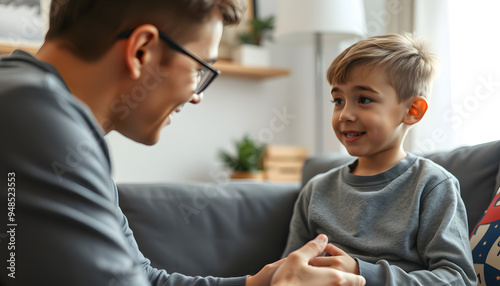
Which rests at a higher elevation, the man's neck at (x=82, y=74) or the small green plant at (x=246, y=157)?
the man's neck at (x=82, y=74)

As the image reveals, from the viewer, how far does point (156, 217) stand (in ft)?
5.20

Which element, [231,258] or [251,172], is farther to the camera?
[251,172]

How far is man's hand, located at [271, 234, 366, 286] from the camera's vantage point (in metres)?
0.92

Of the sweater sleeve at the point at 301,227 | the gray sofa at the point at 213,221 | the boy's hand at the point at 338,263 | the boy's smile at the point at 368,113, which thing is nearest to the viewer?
the boy's hand at the point at 338,263

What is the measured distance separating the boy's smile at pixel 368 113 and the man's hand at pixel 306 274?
0.40m

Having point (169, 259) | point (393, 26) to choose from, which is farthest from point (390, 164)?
point (393, 26)

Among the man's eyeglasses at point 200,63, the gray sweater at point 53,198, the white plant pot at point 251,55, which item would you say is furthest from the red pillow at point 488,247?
the white plant pot at point 251,55

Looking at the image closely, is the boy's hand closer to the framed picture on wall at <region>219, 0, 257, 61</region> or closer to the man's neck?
the man's neck

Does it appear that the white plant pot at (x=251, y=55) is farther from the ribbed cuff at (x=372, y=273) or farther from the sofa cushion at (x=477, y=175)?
the ribbed cuff at (x=372, y=273)

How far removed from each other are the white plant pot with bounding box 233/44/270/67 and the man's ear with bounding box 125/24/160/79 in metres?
2.50

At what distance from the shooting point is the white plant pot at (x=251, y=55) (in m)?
3.31

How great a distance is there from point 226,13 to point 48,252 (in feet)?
1.69

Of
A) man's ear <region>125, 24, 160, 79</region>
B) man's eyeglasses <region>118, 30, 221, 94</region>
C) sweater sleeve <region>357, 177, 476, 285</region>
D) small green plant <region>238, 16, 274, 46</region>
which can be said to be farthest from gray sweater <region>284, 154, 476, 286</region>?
small green plant <region>238, 16, 274, 46</region>

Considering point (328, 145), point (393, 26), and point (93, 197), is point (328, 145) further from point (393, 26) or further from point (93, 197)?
point (93, 197)
